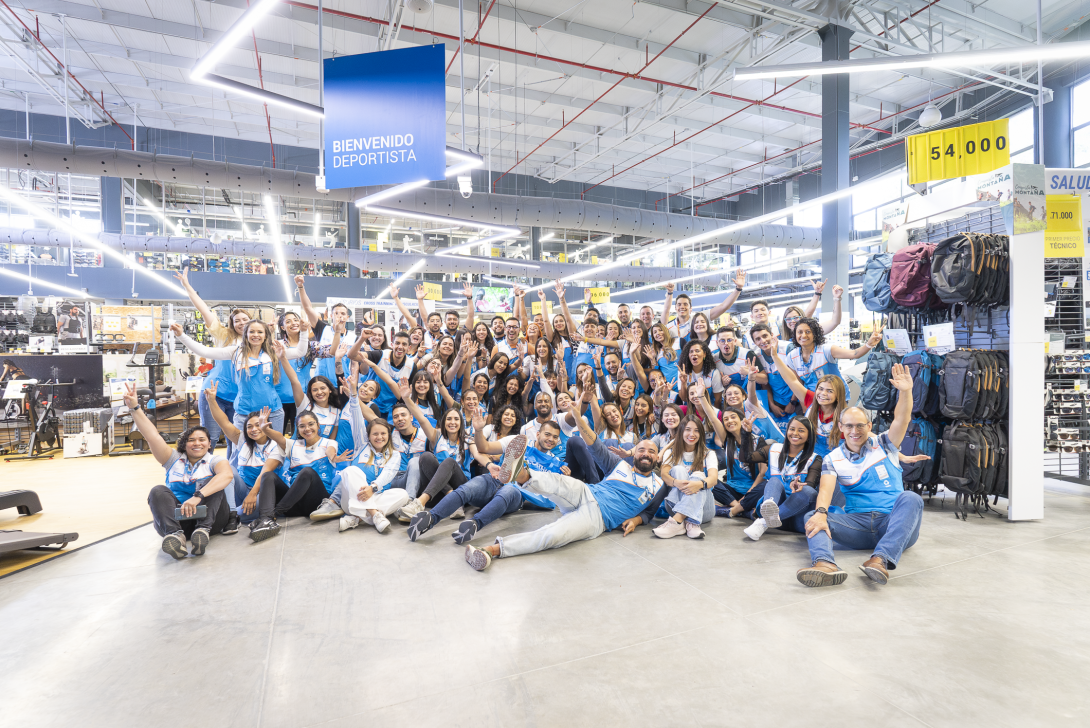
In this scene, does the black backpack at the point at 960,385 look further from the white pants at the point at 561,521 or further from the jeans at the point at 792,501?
the white pants at the point at 561,521

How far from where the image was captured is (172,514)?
146 inches

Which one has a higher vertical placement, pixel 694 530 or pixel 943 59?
pixel 943 59

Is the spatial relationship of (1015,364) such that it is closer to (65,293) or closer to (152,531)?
(152,531)

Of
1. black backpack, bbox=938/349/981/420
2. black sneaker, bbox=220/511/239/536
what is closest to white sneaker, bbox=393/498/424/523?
black sneaker, bbox=220/511/239/536

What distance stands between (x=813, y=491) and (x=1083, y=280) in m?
3.56

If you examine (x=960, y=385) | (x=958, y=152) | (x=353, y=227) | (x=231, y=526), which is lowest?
(x=231, y=526)

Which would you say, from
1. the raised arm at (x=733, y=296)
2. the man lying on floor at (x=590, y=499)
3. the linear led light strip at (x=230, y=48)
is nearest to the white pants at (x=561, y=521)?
the man lying on floor at (x=590, y=499)

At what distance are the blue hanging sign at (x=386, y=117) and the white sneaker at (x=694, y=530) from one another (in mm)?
3146

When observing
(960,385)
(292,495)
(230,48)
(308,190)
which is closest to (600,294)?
(308,190)

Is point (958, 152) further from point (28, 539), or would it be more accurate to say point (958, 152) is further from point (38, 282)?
point (38, 282)

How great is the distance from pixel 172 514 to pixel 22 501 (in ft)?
7.07

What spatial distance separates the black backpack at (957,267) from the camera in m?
4.24

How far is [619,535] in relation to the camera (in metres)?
4.04

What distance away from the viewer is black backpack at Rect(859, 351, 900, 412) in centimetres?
484
